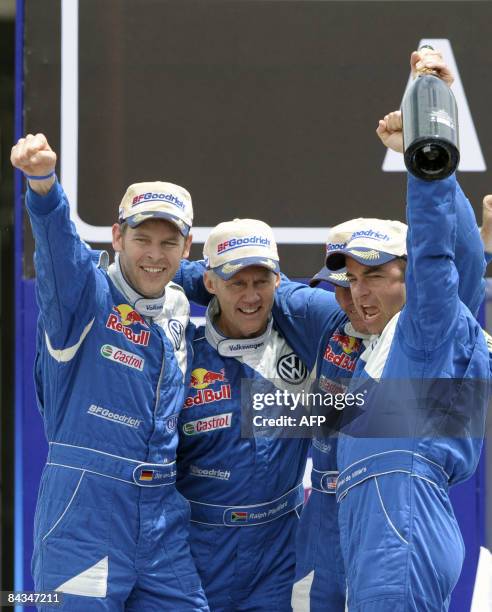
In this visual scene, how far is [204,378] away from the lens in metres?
3.27

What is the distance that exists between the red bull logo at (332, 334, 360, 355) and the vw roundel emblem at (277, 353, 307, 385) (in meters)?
0.16

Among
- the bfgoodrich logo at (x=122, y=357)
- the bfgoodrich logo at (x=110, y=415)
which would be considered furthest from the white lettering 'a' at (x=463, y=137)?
the bfgoodrich logo at (x=110, y=415)

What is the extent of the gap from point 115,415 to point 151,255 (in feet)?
1.48

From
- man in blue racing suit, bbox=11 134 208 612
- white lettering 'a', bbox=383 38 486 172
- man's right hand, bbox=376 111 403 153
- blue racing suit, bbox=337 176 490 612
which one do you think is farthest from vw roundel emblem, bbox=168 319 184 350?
white lettering 'a', bbox=383 38 486 172

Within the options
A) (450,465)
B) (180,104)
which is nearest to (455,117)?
(450,465)

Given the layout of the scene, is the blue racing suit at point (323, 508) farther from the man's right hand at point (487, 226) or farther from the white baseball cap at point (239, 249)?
the man's right hand at point (487, 226)

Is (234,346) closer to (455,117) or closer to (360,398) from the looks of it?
(360,398)

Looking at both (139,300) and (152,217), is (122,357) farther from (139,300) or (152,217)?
(152,217)

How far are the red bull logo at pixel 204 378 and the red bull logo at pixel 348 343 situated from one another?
0.35m

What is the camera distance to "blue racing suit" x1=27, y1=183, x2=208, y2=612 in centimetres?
297

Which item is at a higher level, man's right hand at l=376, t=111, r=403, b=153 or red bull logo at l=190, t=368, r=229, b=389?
man's right hand at l=376, t=111, r=403, b=153

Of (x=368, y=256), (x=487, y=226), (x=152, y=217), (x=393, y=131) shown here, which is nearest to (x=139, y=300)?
(x=152, y=217)

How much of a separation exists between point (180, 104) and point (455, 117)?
184cm

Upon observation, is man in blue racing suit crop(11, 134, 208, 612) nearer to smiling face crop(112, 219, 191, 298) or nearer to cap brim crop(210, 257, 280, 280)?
smiling face crop(112, 219, 191, 298)
